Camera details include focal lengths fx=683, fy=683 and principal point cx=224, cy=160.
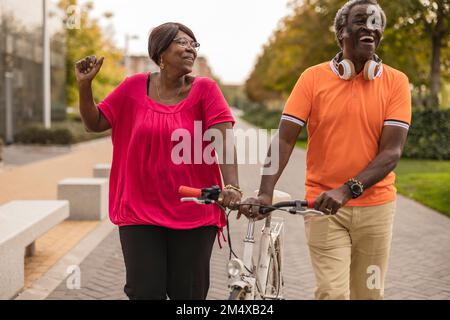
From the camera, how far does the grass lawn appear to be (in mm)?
10664

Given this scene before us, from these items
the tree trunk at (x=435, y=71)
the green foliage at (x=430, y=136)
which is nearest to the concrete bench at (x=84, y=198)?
the tree trunk at (x=435, y=71)

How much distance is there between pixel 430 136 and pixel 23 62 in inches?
623

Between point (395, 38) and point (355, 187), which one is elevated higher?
point (395, 38)

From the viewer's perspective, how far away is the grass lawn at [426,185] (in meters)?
10.7

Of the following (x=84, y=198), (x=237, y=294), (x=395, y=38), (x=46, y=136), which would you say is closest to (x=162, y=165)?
(x=237, y=294)

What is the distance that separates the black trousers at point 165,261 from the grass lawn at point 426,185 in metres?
7.17

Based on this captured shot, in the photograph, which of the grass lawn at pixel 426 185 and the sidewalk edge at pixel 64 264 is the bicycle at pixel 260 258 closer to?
the sidewalk edge at pixel 64 264

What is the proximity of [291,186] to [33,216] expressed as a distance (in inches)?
275

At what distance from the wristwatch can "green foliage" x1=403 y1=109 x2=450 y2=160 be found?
1871 centimetres

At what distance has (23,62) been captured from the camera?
2702 cm

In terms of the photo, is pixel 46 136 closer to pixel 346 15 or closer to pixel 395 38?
pixel 395 38

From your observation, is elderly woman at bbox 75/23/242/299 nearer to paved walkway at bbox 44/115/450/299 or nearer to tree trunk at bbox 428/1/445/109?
paved walkway at bbox 44/115/450/299
